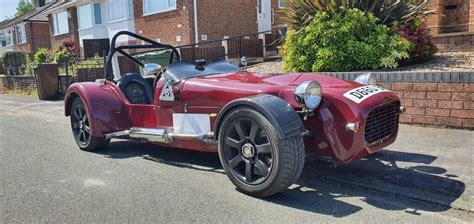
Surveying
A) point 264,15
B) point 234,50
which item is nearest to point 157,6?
point 264,15

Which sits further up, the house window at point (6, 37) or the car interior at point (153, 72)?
the house window at point (6, 37)

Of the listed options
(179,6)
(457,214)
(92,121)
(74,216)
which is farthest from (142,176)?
(179,6)

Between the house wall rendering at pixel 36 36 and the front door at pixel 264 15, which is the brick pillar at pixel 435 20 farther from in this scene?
the house wall rendering at pixel 36 36

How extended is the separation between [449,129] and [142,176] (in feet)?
14.9

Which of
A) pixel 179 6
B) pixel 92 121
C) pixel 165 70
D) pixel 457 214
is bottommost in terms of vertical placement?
pixel 457 214

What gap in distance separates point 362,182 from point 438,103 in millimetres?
2933

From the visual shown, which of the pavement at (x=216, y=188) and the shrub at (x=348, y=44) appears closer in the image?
the pavement at (x=216, y=188)

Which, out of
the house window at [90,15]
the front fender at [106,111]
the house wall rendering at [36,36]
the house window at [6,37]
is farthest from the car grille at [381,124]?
the house window at [6,37]

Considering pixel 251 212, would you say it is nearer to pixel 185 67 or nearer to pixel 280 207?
pixel 280 207

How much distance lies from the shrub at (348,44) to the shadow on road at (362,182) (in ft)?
9.16

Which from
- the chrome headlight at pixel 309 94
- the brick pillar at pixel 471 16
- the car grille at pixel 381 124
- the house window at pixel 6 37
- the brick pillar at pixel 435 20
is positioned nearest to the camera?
the chrome headlight at pixel 309 94

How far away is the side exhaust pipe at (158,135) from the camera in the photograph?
4.69 metres

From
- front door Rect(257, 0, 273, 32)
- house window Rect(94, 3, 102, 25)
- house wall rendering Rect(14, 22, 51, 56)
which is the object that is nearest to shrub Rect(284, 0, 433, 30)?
front door Rect(257, 0, 273, 32)

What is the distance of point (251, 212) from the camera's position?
3.75 m
